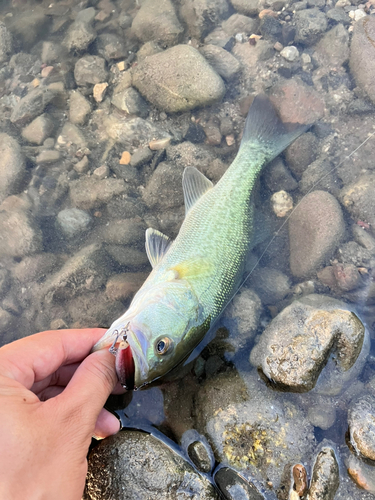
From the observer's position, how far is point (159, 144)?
15.3ft

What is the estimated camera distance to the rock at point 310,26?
5109 mm

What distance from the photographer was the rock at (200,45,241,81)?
5.03 meters

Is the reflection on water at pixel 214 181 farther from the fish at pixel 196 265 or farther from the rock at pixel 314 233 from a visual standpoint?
the fish at pixel 196 265

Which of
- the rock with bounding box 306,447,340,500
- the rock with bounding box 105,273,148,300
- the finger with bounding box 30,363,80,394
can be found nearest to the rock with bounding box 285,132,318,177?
the rock with bounding box 105,273,148,300

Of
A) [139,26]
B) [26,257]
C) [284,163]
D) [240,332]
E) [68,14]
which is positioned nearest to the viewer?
[240,332]

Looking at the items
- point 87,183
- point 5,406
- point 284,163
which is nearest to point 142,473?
point 5,406

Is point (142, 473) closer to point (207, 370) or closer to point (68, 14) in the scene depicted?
point (207, 370)

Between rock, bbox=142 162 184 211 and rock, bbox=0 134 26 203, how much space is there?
6.13ft

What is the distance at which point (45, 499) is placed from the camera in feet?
5.99

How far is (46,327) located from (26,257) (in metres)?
1.02

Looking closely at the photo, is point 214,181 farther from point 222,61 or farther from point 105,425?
point 105,425

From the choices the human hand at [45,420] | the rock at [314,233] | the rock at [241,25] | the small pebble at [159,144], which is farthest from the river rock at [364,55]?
the human hand at [45,420]

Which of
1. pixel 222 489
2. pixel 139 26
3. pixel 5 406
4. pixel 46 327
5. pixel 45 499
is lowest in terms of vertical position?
pixel 222 489

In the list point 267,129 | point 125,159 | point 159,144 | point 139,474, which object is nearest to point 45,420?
point 139,474
